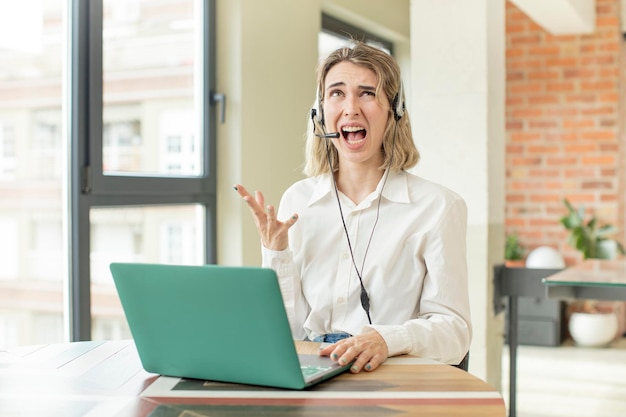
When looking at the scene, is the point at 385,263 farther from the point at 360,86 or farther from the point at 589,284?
the point at 589,284

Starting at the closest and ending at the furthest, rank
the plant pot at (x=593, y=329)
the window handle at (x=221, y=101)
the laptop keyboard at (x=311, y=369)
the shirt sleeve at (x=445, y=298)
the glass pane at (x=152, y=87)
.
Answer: the laptop keyboard at (x=311, y=369) < the shirt sleeve at (x=445, y=298) < the glass pane at (x=152, y=87) < the window handle at (x=221, y=101) < the plant pot at (x=593, y=329)

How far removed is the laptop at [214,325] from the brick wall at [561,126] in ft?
16.8

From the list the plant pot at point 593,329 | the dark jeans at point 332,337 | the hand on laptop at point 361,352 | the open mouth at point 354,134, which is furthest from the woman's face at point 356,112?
the plant pot at point 593,329

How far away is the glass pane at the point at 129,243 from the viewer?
3.09m

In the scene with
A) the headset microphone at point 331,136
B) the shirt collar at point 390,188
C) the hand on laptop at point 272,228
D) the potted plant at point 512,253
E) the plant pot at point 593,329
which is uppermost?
the headset microphone at point 331,136

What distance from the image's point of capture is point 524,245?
6.30 m

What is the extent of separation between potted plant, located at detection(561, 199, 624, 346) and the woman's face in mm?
4120

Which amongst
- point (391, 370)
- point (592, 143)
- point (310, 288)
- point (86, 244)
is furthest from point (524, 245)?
point (391, 370)

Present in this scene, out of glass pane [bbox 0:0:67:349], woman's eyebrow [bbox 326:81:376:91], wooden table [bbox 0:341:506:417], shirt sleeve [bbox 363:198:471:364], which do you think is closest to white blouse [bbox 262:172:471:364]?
shirt sleeve [bbox 363:198:471:364]

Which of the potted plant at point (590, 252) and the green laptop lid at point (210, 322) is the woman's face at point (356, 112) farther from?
the potted plant at point (590, 252)

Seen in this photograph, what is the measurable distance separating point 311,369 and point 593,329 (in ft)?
15.8

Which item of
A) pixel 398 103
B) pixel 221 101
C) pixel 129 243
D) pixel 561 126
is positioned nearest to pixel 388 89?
pixel 398 103

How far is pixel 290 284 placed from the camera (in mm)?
1940

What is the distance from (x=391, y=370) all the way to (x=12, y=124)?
1781 mm
